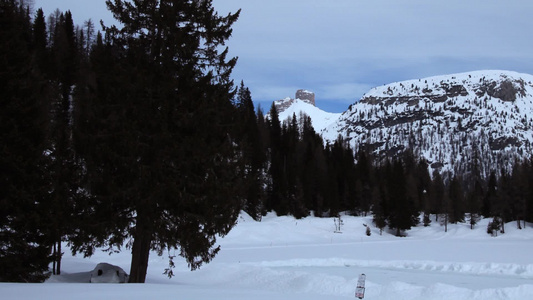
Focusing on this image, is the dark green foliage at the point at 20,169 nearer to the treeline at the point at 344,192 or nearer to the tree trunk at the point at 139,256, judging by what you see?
the tree trunk at the point at 139,256

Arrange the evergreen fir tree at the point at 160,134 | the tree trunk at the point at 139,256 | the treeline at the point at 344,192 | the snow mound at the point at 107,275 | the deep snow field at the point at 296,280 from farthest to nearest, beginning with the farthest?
1. the treeline at the point at 344,192
2. the snow mound at the point at 107,275
3. the tree trunk at the point at 139,256
4. the evergreen fir tree at the point at 160,134
5. the deep snow field at the point at 296,280

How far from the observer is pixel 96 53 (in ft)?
47.3

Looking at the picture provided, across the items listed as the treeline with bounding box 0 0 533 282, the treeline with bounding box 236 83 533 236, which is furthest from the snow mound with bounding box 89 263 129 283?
the treeline with bounding box 236 83 533 236

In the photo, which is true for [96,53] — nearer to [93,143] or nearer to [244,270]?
[93,143]

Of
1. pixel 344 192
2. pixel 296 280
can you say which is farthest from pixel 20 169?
pixel 344 192

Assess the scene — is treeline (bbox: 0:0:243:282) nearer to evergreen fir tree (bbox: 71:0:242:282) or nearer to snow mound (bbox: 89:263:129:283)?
evergreen fir tree (bbox: 71:0:242:282)

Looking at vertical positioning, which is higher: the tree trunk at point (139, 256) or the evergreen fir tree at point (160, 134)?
the evergreen fir tree at point (160, 134)

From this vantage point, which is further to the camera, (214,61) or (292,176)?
(292,176)

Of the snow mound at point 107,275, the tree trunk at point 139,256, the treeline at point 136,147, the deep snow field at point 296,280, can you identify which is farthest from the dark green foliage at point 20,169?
the tree trunk at point 139,256

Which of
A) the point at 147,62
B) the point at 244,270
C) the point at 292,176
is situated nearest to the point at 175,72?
the point at 147,62

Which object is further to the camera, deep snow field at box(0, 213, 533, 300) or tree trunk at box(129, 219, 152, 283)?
tree trunk at box(129, 219, 152, 283)

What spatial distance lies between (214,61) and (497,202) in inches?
3246

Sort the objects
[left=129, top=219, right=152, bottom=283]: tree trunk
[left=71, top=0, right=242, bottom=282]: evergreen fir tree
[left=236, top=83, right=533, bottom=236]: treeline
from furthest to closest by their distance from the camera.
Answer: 1. [left=236, top=83, right=533, bottom=236]: treeline
2. [left=129, top=219, right=152, bottom=283]: tree trunk
3. [left=71, top=0, right=242, bottom=282]: evergreen fir tree

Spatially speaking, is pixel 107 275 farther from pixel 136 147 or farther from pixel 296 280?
pixel 296 280
